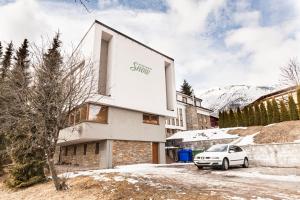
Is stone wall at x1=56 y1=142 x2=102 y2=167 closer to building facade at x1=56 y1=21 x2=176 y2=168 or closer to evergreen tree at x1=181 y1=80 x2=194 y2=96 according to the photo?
building facade at x1=56 y1=21 x2=176 y2=168

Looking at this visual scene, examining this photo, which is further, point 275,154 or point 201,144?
point 201,144

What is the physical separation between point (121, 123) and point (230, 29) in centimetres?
1170

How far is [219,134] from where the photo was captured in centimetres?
2672

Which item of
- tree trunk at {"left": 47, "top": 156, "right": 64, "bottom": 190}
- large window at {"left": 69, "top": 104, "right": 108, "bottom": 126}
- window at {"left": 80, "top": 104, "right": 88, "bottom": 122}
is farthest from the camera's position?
window at {"left": 80, "top": 104, "right": 88, "bottom": 122}

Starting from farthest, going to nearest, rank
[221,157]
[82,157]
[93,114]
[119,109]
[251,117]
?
[251,117] < [82,157] < [119,109] < [93,114] < [221,157]

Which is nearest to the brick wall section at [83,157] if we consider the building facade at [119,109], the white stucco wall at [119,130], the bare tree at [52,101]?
the building facade at [119,109]

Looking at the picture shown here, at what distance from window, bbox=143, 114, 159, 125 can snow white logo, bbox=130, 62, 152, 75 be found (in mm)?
4466

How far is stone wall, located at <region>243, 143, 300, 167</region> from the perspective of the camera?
15.6m

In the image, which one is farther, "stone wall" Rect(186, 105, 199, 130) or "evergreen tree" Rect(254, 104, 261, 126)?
"stone wall" Rect(186, 105, 199, 130)

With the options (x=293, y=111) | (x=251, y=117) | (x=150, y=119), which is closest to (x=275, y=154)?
(x=293, y=111)

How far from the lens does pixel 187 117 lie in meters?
39.3

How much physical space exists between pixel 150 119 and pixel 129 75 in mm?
5139

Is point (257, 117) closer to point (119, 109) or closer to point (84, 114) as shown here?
point (119, 109)

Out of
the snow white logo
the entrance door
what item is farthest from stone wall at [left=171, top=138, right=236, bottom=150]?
the snow white logo
